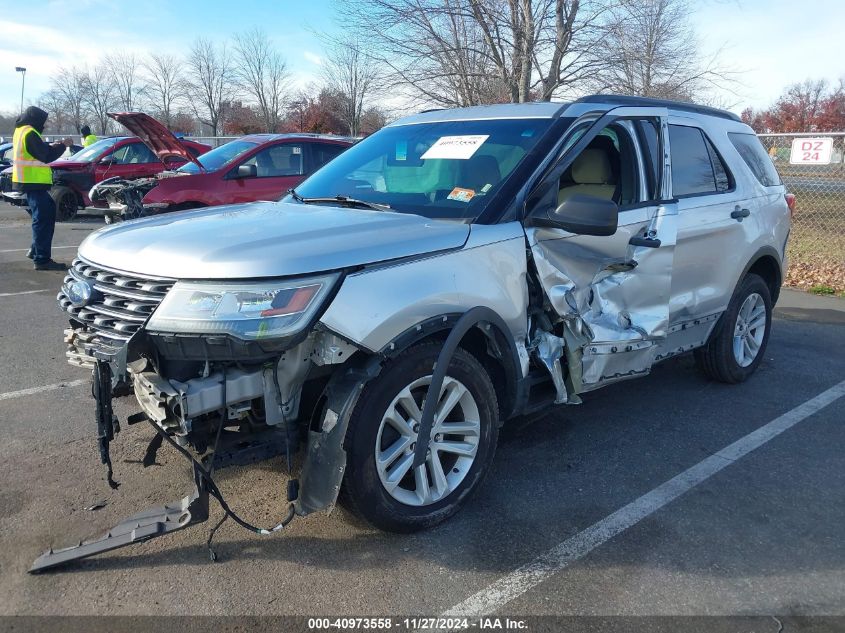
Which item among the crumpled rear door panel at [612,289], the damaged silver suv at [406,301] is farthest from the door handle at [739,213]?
the crumpled rear door panel at [612,289]

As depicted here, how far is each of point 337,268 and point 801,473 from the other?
2.94 meters

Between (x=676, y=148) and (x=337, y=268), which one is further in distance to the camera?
(x=676, y=148)

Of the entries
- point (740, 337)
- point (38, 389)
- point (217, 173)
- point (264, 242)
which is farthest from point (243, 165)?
point (264, 242)

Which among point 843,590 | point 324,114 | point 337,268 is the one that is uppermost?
point 324,114

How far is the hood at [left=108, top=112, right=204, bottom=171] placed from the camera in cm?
952

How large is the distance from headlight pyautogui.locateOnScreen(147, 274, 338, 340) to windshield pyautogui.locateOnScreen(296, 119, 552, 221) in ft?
3.58

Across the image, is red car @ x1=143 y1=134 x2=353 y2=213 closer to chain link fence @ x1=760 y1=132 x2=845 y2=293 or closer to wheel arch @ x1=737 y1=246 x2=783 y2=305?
wheel arch @ x1=737 y1=246 x2=783 y2=305

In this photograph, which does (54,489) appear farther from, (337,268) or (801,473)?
(801,473)

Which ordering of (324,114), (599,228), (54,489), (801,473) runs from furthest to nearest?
(324,114) → (801,473) → (54,489) → (599,228)

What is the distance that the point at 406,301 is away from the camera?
2955 mm

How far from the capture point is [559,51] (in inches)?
442

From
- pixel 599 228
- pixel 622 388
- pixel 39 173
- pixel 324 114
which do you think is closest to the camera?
pixel 599 228

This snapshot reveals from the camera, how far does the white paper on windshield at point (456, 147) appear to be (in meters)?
3.91

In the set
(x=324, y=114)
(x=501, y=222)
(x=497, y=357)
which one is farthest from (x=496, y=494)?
(x=324, y=114)
